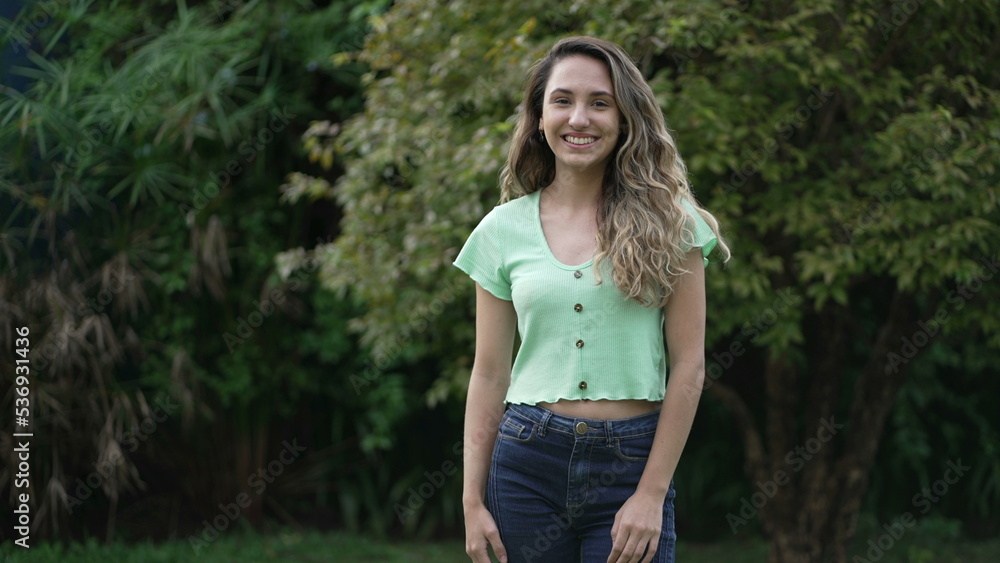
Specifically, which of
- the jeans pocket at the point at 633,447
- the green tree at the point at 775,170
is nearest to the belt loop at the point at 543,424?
the jeans pocket at the point at 633,447

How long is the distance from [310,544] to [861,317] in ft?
10.2

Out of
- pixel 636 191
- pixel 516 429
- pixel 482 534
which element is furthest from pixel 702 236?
pixel 482 534

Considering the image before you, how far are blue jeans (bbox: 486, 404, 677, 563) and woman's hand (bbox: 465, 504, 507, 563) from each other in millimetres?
13

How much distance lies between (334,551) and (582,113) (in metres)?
3.80

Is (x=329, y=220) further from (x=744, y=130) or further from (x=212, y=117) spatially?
(x=744, y=130)

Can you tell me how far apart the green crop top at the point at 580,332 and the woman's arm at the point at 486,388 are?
2.4 inches

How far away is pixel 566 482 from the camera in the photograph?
5.86ft

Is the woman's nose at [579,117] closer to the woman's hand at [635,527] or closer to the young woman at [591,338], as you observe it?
the young woman at [591,338]

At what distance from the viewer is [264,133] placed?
509 centimetres

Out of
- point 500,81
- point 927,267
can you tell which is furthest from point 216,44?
point 927,267

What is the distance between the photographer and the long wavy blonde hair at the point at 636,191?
1762 mm

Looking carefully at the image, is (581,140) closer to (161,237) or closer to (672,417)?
(672,417)

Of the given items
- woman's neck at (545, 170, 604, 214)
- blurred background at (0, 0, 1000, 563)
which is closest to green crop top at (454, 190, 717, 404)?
woman's neck at (545, 170, 604, 214)

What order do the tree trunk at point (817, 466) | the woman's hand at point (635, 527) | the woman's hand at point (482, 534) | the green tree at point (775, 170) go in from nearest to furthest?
the woman's hand at point (635, 527) < the woman's hand at point (482, 534) < the green tree at point (775, 170) < the tree trunk at point (817, 466)
